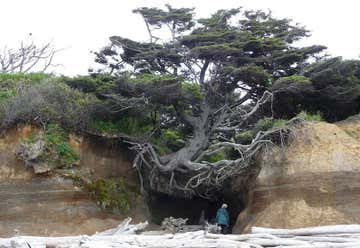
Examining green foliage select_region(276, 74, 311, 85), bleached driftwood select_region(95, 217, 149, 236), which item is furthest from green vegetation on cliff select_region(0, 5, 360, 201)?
bleached driftwood select_region(95, 217, 149, 236)

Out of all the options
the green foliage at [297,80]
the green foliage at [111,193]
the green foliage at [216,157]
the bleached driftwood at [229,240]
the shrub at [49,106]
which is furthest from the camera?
the green foliage at [216,157]

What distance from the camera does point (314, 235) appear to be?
16.4 meters

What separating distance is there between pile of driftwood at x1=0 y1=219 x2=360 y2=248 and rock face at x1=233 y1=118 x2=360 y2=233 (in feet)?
4.15

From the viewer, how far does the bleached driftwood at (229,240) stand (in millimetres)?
15516

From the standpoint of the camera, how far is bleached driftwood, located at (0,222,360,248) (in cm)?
1552

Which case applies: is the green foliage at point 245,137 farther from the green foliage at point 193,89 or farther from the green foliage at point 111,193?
the green foliage at point 111,193

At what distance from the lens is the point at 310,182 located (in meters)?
18.4

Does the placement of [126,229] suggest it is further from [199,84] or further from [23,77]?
[23,77]

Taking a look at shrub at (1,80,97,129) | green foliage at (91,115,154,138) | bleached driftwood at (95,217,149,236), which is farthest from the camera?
green foliage at (91,115,154,138)

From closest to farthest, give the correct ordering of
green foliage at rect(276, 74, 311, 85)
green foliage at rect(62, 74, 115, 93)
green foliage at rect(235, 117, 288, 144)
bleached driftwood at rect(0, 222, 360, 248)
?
bleached driftwood at rect(0, 222, 360, 248)
green foliage at rect(276, 74, 311, 85)
green foliage at rect(235, 117, 288, 144)
green foliage at rect(62, 74, 115, 93)

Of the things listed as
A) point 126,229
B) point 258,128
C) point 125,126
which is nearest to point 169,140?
point 125,126

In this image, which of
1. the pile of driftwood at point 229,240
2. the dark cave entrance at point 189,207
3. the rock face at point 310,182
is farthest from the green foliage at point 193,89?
the pile of driftwood at point 229,240

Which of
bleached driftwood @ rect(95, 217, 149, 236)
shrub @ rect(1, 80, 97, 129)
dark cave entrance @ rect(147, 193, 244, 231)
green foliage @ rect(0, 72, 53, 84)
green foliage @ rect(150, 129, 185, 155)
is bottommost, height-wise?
bleached driftwood @ rect(95, 217, 149, 236)

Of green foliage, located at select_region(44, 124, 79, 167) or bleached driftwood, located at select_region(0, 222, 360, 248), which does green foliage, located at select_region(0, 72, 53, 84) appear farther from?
bleached driftwood, located at select_region(0, 222, 360, 248)
